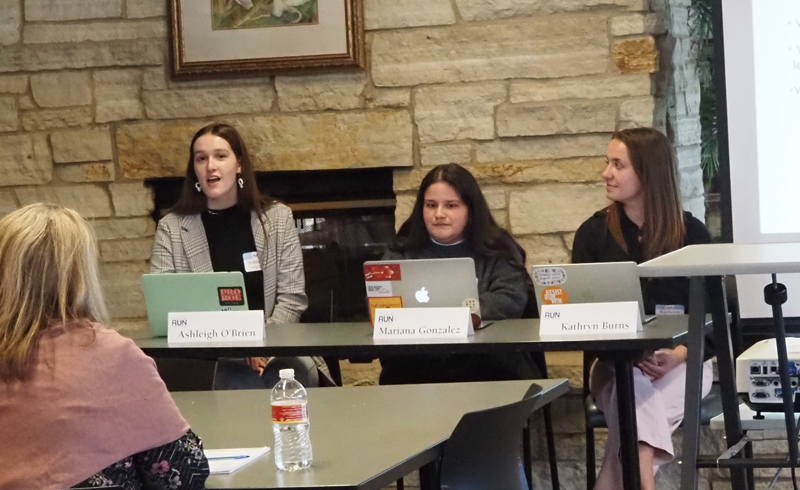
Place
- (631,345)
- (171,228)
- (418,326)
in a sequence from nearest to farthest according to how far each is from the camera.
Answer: (631,345) → (418,326) → (171,228)

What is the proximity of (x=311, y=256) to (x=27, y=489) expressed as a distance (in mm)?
2715

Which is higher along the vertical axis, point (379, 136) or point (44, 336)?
point (379, 136)

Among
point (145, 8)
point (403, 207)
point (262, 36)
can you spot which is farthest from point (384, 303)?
point (145, 8)

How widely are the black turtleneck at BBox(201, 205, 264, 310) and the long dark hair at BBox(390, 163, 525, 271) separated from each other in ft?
1.80

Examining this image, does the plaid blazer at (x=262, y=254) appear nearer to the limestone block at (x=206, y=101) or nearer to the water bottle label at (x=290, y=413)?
the limestone block at (x=206, y=101)

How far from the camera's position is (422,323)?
3094 millimetres

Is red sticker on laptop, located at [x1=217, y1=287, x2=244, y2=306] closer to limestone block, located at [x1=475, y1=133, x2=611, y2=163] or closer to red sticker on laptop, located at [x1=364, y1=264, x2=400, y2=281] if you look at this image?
red sticker on laptop, located at [x1=364, y1=264, x2=400, y2=281]

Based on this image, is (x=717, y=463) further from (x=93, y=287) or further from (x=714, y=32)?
(x=714, y=32)

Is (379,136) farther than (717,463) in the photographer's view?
Yes

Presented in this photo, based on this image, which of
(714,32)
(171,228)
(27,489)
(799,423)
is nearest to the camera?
(27,489)

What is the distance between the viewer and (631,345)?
2791 mm

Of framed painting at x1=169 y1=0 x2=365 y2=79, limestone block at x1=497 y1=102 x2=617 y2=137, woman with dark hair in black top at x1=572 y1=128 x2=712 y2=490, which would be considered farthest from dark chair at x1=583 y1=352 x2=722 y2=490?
framed painting at x1=169 y1=0 x2=365 y2=79

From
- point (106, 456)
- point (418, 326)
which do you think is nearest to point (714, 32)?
point (418, 326)

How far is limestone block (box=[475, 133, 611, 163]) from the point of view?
13.1 feet
